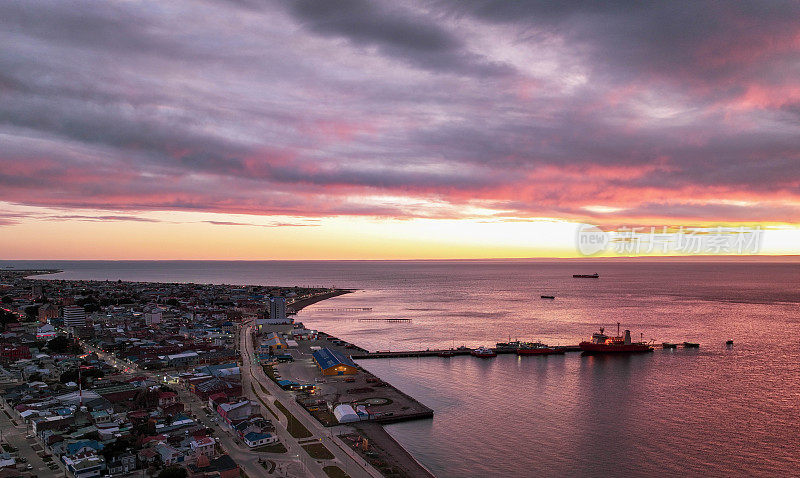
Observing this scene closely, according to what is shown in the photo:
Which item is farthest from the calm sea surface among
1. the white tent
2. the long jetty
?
the white tent

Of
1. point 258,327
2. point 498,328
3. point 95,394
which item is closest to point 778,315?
point 498,328

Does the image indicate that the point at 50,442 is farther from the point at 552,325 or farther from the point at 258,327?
the point at 552,325

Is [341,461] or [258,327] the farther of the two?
[258,327]

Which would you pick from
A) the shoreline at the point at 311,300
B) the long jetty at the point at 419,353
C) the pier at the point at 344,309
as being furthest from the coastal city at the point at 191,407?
the shoreline at the point at 311,300

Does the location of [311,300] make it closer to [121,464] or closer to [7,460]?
[7,460]

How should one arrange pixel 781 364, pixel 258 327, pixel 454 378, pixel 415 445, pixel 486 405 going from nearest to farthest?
pixel 415 445
pixel 486 405
pixel 454 378
pixel 781 364
pixel 258 327
